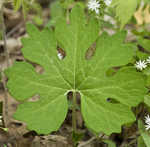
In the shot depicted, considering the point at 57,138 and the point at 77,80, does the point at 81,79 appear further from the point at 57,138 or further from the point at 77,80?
the point at 57,138

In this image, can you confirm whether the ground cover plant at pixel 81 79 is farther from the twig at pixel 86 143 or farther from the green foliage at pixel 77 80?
the twig at pixel 86 143

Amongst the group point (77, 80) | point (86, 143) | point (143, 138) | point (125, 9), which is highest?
point (125, 9)

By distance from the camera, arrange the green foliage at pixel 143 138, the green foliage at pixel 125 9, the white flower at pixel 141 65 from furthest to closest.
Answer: the white flower at pixel 141 65
the green foliage at pixel 143 138
the green foliage at pixel 125 9

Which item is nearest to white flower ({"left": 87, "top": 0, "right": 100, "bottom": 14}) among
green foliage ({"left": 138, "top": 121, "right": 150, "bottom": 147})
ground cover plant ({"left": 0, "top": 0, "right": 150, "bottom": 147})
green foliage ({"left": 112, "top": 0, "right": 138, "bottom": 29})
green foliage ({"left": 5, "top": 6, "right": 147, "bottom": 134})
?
ground cover plant ({"left": 0, "top": 0, "right": 150, "bottom": 147})

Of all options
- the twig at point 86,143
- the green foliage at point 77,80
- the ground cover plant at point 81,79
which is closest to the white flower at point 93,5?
the ground cover plant at point 81,79

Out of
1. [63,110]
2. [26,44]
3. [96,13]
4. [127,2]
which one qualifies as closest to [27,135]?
[63,110]

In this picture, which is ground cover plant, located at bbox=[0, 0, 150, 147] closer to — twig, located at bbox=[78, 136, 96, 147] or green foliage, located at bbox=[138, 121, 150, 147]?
green foliage, located at bbox=[138, 121, 150, 147]

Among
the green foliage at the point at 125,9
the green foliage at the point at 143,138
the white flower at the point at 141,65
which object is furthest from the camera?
the white flower at the point at 141,65

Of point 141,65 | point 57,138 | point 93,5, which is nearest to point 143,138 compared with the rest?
point 141,65

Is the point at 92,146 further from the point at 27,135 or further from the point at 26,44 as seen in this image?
the point at 26,44

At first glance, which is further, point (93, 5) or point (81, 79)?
point (93, 5)
